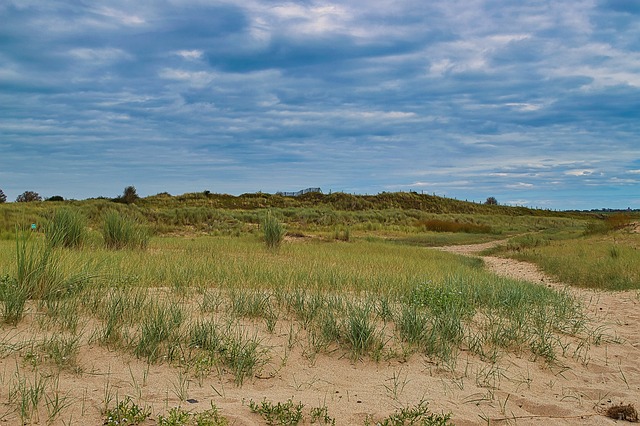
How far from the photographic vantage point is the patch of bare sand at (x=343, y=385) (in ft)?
13.6

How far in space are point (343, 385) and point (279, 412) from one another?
3.24 feet

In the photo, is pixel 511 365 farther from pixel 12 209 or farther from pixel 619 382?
pixel 12 209

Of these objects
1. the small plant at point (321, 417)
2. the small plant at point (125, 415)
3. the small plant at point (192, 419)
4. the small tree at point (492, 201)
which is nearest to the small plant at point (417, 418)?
the small plant at point (321, 417)

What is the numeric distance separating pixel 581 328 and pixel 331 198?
63.9 meters

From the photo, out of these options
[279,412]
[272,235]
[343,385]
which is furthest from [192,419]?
[272,235]

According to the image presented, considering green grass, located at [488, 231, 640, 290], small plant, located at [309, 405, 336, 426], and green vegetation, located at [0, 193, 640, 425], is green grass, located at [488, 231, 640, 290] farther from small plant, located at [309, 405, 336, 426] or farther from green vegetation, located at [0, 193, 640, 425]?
small plant, located at [309, 405, 336, 426]

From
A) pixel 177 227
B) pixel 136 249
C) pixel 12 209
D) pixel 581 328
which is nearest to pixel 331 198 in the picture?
pixel 177 227

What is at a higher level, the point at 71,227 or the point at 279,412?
the point at 71,227

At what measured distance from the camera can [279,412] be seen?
393cm

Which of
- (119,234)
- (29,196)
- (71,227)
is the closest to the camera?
(71,227)

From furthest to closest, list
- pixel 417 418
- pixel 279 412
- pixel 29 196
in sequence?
pixel 29 196 → pixel 417 418 → pixel 279 412

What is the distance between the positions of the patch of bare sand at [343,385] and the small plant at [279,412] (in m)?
0.07

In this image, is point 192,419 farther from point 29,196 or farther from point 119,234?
point 29,196

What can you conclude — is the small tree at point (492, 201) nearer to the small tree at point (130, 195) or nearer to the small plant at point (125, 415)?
the small tree at point (130, 195)
